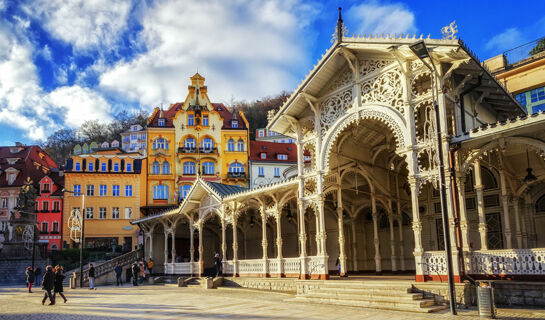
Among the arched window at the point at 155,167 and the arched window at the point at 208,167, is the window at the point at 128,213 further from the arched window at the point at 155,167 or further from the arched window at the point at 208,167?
the arched window at the point at 208,167

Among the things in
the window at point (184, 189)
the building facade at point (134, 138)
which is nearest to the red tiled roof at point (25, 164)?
the window at point (184, 189)

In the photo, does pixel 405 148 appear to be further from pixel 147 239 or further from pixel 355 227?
pixel 147 239

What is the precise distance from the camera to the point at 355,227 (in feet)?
79.9

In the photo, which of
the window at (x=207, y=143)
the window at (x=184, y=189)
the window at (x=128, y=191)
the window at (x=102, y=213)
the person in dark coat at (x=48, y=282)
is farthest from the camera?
the window at (x=207, y=143)

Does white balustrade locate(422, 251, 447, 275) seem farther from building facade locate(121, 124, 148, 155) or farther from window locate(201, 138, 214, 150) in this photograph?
building facade locate(121, 124, 148, 155)

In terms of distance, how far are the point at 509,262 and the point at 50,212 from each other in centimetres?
4870

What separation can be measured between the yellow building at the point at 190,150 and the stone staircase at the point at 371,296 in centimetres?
3578

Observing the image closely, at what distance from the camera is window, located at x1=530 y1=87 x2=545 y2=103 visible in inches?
995

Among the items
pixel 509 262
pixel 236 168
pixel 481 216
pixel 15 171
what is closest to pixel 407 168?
pixel 481 216

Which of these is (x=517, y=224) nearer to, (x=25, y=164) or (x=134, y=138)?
(x=25, y=164)

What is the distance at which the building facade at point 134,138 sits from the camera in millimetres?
92912

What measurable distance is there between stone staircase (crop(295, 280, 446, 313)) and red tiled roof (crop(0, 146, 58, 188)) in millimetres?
47542

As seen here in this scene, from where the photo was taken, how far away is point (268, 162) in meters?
55.5

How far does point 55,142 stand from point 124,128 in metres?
14.8
